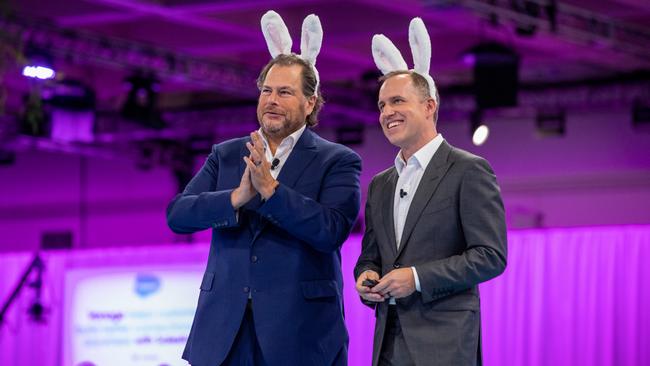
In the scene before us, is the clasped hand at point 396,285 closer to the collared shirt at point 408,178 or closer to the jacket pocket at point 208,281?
the collared shirt at point 408,178

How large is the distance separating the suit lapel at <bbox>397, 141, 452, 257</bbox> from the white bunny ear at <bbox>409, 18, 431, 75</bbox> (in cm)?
27

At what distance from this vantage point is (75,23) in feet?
35.0

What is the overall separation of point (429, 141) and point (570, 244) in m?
4.18

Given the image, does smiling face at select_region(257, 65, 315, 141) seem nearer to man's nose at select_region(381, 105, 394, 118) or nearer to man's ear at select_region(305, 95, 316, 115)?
man's ear at select_region(305, 95, 316, 115)

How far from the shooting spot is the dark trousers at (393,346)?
9.58 ft

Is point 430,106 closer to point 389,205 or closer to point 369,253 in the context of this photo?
point 389,205

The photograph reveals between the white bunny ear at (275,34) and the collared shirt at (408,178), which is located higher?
the white bunny ear at (275,34)

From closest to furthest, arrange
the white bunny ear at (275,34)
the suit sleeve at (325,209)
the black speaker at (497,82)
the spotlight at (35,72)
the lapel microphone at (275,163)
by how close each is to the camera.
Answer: the suit sleeve at (325,209), the lapel microphone at (275,163), the white bunny ear at (275,34), the spotlight at (35,72), the black speaker at (497,82)

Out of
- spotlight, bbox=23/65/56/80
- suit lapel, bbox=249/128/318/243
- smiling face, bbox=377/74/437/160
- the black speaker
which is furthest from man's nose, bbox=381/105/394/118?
the black speaker

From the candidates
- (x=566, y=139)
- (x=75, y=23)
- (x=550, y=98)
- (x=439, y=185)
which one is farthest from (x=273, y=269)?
(x=566, y=139)

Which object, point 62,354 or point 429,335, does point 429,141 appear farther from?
point 62,354

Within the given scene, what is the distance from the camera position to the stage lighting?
1143 centimetres

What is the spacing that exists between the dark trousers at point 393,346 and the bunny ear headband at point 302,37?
29.3 inches

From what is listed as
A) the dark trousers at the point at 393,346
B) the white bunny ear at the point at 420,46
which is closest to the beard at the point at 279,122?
the white bunny ear at the point at 420,46
